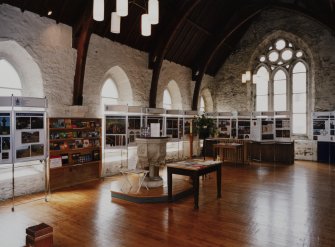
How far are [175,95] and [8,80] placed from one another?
692 cm

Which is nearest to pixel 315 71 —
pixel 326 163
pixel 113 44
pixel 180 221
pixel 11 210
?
pixel 326 163

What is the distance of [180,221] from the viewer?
4.50m

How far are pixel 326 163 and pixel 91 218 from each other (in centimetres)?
956

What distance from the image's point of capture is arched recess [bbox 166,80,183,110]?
1181 centimetres

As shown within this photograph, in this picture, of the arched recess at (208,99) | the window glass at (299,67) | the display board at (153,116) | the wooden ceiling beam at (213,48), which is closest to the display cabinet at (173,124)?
the display board at (153,116)

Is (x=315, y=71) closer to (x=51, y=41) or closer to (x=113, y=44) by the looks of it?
(x=113, y=44)

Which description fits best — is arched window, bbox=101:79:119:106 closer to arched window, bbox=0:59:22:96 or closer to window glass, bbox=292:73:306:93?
arched window, bbox=0:59:22:96

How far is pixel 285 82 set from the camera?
1222 centimetres

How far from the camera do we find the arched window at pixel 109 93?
889cm

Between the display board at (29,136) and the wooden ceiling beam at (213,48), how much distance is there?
25.6 feet

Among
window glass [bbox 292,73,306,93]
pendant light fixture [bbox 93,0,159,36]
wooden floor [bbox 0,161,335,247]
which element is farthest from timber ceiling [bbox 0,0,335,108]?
wooden floor [bbox 0,161,335,247]

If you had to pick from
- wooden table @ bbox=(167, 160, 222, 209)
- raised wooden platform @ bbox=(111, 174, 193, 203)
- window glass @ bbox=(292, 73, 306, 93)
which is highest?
window glass @ bbox=(292, 73, 306, 93)

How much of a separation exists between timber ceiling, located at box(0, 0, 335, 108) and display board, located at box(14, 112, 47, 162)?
262cm

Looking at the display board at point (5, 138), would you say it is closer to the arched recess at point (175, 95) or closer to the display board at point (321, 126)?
the arched recess at point (175, 95)
